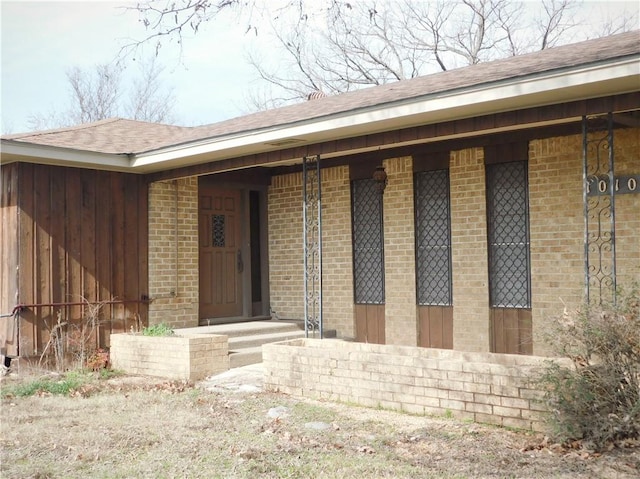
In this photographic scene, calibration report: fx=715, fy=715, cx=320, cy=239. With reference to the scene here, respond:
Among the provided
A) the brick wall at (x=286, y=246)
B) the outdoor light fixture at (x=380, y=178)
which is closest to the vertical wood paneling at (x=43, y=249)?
the brick wall at (x=286, y=246)

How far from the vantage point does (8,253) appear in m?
10.0

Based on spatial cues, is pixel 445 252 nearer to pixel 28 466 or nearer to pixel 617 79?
pixel 617 79

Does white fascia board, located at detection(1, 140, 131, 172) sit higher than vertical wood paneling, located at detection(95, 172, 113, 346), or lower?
higher

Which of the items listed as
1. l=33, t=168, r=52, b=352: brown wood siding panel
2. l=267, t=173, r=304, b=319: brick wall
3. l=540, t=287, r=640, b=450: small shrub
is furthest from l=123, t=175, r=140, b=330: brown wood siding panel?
l=540, t=287, r=640, b=450: small shrub

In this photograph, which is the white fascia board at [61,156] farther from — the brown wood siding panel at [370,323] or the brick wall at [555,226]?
the brick wall at [555,226]

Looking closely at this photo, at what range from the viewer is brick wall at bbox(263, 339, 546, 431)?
242 inches

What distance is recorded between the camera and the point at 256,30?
6.42 metres

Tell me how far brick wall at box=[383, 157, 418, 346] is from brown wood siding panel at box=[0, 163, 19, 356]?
5251 mm

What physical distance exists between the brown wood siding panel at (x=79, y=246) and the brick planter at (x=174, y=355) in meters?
0.91

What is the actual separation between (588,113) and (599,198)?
1.63 meters

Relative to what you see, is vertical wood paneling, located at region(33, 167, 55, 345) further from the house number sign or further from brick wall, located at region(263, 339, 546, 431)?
the house number sign

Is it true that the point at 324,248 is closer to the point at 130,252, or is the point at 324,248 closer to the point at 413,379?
the point at 130,252

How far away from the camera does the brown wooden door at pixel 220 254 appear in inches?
478

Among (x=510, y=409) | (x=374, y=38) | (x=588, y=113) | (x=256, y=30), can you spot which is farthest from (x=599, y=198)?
(x=374, y=38)
